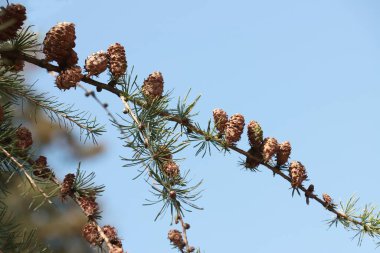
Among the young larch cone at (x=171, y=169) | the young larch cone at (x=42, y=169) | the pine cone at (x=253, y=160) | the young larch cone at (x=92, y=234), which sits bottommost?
the young larch cone at (x=92, y=234)

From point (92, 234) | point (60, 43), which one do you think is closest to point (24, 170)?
point (92, 234)

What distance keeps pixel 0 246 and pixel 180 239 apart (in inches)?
19.9

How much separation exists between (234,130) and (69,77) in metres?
0.43

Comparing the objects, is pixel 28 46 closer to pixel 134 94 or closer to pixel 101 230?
pixel 134 94

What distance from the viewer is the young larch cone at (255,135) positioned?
4.77 feet

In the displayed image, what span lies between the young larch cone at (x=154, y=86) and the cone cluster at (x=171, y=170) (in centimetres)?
20

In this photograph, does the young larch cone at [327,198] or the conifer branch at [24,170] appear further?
the young larch cone at [327,198]

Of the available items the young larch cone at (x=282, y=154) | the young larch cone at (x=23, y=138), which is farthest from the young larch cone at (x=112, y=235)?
the young larch cone at (x=282, y=154)

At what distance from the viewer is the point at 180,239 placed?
1262 millimetres

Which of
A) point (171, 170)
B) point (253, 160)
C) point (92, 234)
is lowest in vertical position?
point (92, 234)

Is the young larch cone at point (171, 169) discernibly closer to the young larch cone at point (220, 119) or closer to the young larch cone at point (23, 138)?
the young larch cone at point (220, 119)

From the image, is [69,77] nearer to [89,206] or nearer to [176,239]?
[89,206]

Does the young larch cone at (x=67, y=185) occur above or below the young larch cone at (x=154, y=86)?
below

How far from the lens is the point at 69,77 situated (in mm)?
1409
